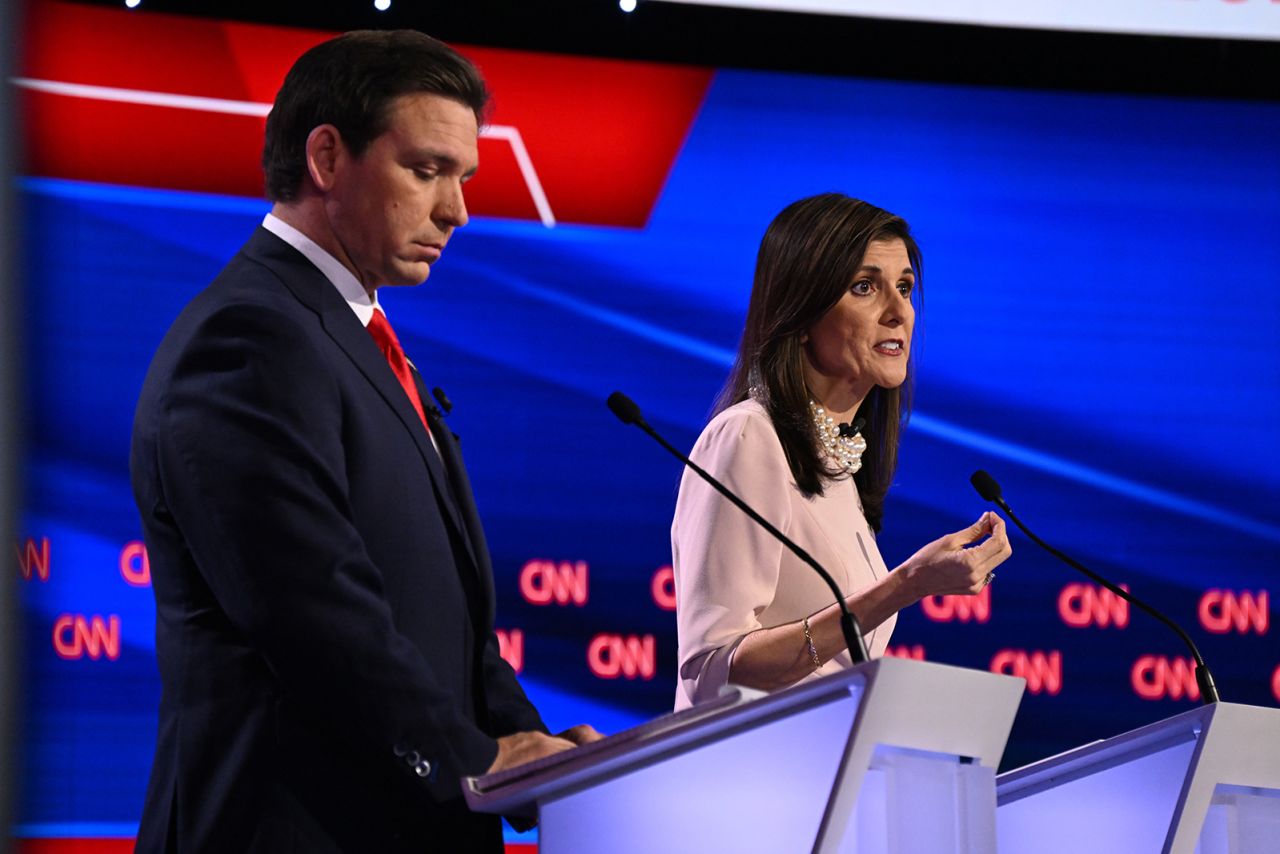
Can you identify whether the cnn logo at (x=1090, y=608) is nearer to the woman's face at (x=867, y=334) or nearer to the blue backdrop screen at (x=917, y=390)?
the blue backdrop screen at (x=917, y=390)

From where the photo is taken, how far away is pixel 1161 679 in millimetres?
3783

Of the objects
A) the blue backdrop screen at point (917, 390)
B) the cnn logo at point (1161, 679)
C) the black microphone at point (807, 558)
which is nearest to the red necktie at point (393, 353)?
the black microphone at point (807, 558)

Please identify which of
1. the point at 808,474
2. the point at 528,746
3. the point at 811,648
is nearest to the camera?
the point at 528,746

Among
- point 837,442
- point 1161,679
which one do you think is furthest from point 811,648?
point 1161,679

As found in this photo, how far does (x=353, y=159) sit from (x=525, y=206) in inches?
69.9

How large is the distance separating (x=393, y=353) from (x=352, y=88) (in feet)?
1.07

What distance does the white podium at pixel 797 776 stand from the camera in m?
1.52

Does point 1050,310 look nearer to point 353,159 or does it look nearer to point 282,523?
point 353,159

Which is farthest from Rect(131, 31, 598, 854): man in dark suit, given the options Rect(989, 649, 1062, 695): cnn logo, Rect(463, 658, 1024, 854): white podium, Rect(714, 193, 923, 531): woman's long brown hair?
Rect(989, 649, 1062, 695): cnn logo

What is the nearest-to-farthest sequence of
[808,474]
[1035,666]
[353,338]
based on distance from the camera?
1. [353,338]
2. [808,474]
3. [1035,666]

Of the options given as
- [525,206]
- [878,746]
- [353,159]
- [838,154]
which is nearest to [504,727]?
[878,746]

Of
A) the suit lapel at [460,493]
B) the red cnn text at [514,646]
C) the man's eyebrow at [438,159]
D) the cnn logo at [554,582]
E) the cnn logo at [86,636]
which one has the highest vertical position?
the man's eyebrow at [438,159]

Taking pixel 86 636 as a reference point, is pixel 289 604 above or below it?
above

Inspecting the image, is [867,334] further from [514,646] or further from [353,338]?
[514,646]
